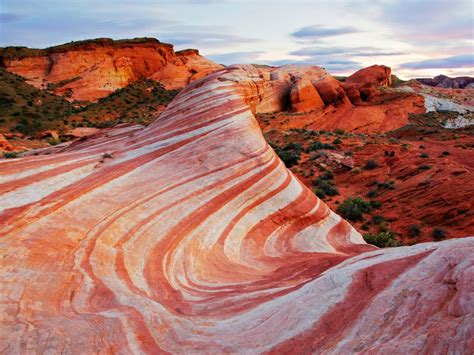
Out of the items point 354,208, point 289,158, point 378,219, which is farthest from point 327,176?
point 378,219

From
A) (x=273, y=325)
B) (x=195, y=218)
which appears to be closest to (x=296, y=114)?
(x=195, y=218)

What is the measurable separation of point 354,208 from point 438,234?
3.43 m

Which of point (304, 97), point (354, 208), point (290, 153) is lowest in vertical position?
point (354, 208)

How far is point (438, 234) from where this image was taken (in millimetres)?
12875

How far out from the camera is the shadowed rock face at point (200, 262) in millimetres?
3318

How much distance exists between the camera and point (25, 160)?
24.3ft

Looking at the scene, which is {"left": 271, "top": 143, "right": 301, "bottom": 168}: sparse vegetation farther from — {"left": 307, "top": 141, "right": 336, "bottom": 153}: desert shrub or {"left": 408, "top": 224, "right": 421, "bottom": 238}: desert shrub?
{"left": 408, "top": 224, "right": 421, "bottom": 238}: desert shrub

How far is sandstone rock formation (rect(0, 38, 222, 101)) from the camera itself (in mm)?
59594

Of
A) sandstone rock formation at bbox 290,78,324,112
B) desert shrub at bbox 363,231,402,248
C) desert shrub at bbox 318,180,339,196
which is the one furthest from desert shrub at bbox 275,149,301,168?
sandstone rock formation at bbox 290,78,324,112

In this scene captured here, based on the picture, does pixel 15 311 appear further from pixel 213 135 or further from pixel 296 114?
pixel 296 114

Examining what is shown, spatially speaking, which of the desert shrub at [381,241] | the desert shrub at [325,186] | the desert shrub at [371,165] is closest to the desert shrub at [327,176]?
the desert shrub at [325,186]

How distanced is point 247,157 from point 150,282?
15.5 ft

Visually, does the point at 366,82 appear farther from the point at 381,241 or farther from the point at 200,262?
the point at 200,262

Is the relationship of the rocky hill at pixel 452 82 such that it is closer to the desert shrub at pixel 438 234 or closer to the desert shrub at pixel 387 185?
the desert shrub at pixel 387 185
